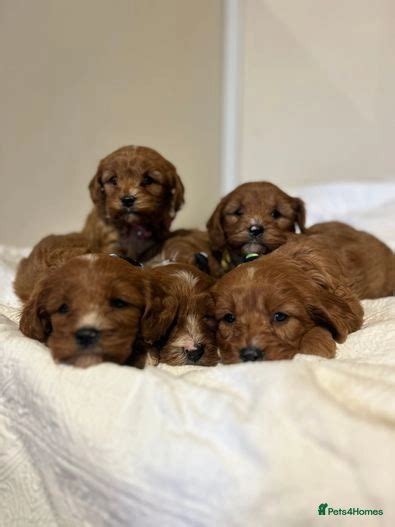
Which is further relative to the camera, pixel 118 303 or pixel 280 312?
pixel 280 312

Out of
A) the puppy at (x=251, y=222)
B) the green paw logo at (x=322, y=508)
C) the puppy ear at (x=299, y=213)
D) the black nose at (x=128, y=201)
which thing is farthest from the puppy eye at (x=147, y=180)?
the green paw logo at (x=322, y=508)

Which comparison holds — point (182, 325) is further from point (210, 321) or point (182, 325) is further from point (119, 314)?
point (119, 314)

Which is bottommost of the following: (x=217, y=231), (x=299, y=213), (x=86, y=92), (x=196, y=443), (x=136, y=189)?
(x=196, y=443)

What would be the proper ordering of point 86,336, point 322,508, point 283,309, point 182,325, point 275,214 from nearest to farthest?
point 322,508, point 86,336, point 283,309, point 182,325, point 275,214

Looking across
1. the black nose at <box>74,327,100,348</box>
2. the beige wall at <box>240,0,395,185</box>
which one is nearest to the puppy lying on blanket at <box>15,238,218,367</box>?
the black nose at <box>74,327,100,348</box>

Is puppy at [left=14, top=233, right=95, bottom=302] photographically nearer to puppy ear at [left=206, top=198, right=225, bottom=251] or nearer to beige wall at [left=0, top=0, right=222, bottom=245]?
puppy ear at [left=206, top=198, right=225, bottom=251]

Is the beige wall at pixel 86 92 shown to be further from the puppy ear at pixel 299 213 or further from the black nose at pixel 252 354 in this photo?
the black nose at pixel 252 354

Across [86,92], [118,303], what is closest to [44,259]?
[118,303]

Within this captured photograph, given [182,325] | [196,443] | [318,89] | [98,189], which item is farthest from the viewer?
[318,89]
